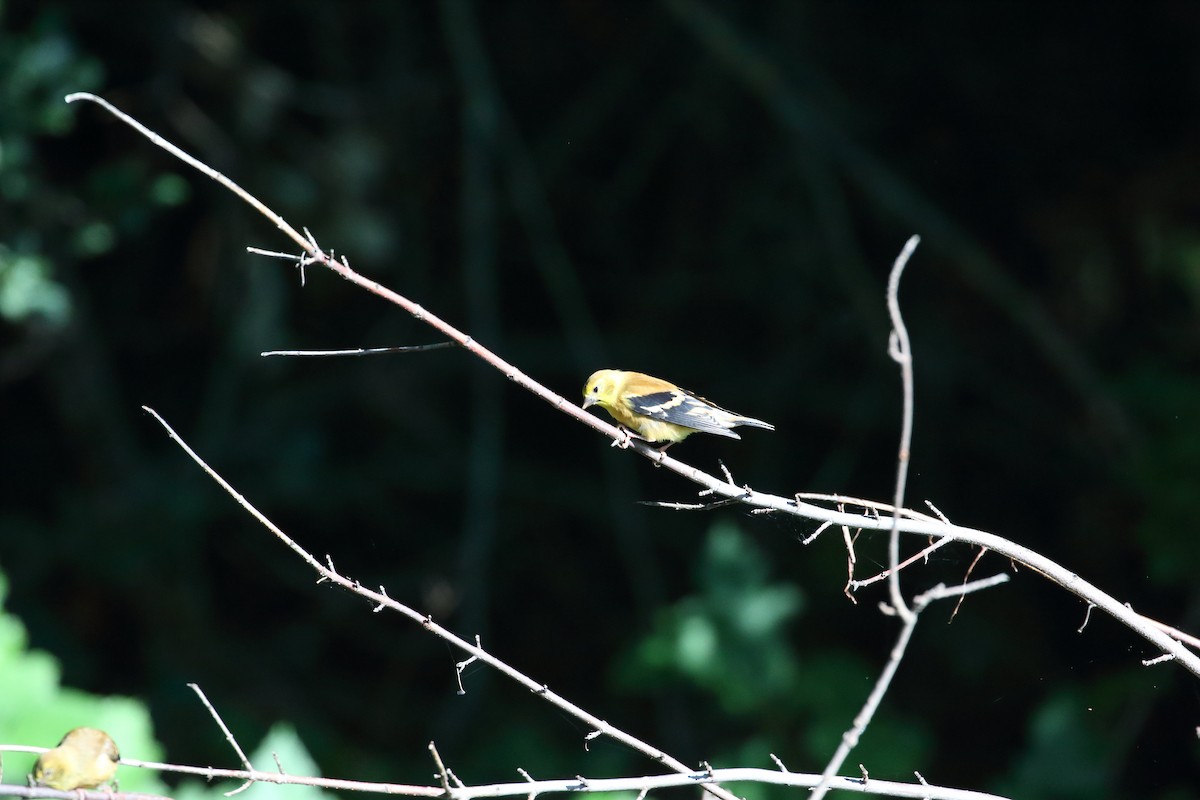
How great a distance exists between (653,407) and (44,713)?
7.15ft

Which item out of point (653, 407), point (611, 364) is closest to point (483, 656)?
point (653, 407)

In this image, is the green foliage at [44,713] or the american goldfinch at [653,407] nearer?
the american goldfinch at [653,407]

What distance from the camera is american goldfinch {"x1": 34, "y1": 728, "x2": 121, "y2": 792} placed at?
2549 millimetres

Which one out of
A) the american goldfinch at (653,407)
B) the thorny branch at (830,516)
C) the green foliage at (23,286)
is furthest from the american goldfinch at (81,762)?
the green foliage at (23,286)

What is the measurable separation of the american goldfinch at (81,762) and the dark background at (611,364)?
2.81 metres

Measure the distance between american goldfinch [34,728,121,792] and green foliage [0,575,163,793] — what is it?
1.09m

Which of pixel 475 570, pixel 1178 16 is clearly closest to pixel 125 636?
pixel 475 570

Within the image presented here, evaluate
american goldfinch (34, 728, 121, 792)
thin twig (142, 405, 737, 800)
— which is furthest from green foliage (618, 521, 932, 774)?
thin twig (142, 405, 737, 800)

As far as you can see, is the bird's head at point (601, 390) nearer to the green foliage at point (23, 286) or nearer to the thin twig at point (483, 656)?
the thin twig at point (483, 656)

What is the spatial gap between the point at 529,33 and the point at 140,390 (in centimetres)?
276

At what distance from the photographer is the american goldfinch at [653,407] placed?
10.7 feet

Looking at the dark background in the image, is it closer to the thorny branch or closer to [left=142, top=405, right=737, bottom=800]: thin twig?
the thorny branch

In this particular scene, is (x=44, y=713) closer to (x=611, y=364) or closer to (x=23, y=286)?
(x=23, y=286)

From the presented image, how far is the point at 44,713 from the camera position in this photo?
392cm
